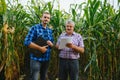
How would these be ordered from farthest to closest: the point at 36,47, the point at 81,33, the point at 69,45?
1. the point at 81,33
2. the point at 36,47
3. the point at 69,45

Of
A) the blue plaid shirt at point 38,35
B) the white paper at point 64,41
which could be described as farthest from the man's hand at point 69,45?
the blue plaid shirt at point 38,35

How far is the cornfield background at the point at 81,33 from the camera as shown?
5.28 meters

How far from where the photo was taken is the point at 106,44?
5500 mm

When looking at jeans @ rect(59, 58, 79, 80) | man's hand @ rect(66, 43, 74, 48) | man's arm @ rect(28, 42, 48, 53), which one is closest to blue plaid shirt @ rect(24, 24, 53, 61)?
man's arm @ rect(28, 42, 48, 53)

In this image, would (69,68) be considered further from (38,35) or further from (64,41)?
(38,35)

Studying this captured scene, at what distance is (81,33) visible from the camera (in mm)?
5492

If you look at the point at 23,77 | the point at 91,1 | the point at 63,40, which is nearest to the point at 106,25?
the point at 91,1

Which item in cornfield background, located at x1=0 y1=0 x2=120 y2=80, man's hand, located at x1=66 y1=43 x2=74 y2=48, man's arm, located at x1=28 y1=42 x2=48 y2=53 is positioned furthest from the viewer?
cornfield background, located at x1=0 y1=0 x2=120 y2=80

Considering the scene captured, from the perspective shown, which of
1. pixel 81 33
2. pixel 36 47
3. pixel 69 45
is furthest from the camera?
pixel 81 33

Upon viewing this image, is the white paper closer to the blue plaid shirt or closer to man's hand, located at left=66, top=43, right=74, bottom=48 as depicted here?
man's hand, located at left=66, top=43, right=74, bottom=48

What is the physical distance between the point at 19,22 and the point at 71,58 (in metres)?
1.58

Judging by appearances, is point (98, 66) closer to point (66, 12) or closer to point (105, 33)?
point (105, 33)

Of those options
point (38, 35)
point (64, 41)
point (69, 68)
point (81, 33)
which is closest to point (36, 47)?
point (38, 35)

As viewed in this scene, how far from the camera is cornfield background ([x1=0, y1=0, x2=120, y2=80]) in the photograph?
5281 millimetres
